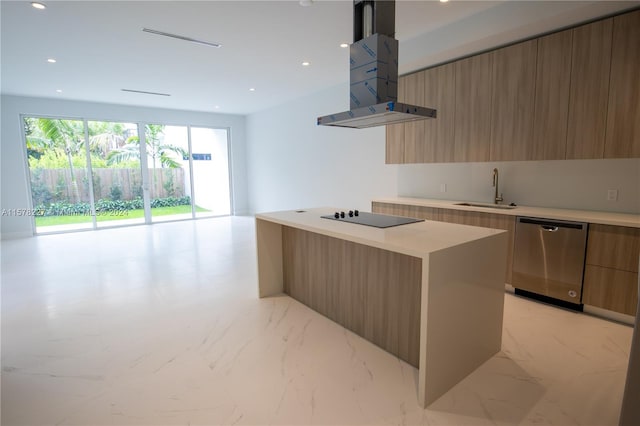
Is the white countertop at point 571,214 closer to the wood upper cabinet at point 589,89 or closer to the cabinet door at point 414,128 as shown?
the wood upper cabinet at point 589,89

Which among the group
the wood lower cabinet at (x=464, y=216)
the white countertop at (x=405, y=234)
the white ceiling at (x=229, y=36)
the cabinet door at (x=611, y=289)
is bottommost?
the cabinet door at (x=611, y=289)

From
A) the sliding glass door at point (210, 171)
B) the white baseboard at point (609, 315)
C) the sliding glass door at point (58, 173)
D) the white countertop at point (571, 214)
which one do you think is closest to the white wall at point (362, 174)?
the white countertop at point (571, 214)

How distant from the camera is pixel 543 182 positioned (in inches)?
142

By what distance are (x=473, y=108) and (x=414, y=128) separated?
814 millimetres

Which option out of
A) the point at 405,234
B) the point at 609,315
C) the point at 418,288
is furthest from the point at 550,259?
the point at 405,234

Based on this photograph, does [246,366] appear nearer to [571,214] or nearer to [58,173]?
[571,214]

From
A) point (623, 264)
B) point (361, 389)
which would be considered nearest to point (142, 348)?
point (361, 389)

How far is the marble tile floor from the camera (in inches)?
72.7

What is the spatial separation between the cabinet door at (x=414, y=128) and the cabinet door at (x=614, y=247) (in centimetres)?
207

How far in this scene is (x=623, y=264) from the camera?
2693mm

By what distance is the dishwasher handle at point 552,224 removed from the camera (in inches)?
114

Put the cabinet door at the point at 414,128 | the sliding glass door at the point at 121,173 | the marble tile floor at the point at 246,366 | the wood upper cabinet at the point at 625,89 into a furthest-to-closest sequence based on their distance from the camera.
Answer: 1. the sliding glass door at the point at 121,173
2. the cabinet door at the point at 414,128
3. the wood upper cabinet at the point at 625,89
4. the marble tile floor at the point at 246,366

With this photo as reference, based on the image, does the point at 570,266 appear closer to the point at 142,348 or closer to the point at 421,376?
the point at 421,376

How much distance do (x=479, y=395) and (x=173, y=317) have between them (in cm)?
255
